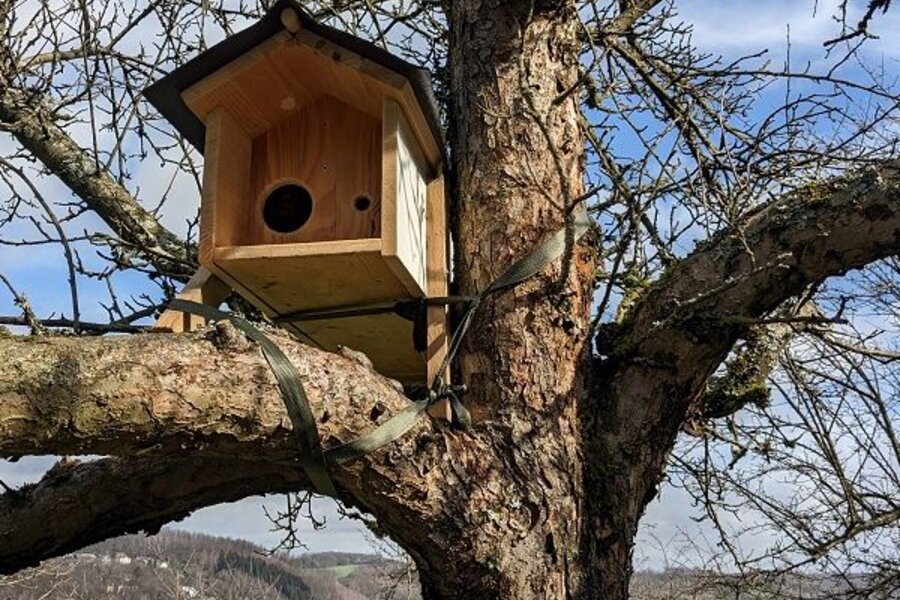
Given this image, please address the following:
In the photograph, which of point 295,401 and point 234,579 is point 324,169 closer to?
point 295,401

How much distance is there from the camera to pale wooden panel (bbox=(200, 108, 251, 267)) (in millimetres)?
2412

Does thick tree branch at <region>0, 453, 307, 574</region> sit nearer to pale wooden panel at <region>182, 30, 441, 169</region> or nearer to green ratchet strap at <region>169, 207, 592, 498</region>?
green ratchet strap at <region>169, 207, 592, 498</region>

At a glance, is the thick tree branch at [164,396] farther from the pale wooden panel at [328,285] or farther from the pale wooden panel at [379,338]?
the pale wooden panel at [379,338]

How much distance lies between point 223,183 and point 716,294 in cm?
127

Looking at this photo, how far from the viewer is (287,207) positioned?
2578 mm

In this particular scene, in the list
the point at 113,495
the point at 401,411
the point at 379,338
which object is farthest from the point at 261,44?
the point at 113,495

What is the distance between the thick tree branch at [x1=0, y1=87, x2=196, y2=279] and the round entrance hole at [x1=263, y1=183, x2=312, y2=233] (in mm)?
736

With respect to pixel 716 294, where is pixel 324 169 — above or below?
above

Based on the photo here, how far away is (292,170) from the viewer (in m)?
2.58

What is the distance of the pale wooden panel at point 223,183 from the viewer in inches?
95.0

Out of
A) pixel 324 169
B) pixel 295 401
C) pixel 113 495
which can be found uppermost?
pixel 324 169

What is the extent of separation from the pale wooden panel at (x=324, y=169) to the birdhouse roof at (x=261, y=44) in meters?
0.18

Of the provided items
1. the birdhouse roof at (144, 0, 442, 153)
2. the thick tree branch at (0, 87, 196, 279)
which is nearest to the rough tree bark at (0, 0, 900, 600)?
the birdhouse roof at (144, 0, 442, 153)

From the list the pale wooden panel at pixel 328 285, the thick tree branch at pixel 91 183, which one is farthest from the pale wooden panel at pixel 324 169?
the thick tree branch at pixel 91 183
